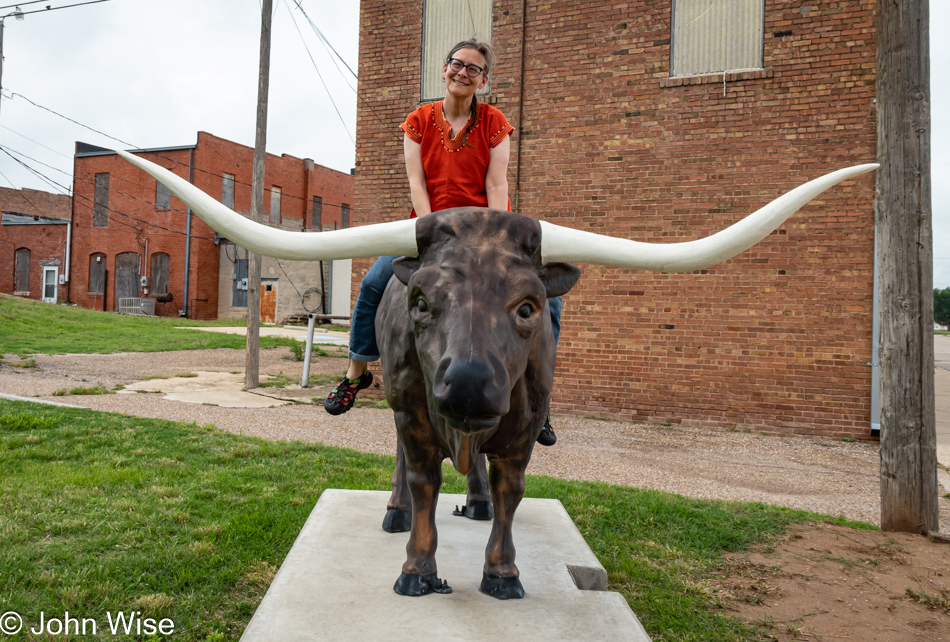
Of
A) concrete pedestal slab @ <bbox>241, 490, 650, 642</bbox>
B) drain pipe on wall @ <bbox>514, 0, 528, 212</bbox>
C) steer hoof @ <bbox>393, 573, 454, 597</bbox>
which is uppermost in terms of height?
drain pipe on wall @ <bbox>514, 0, 528, 212</bbox>

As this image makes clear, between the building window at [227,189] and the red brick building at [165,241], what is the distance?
47 millimetres

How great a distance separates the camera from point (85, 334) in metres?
17.7

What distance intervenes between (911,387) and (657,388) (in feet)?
15.2

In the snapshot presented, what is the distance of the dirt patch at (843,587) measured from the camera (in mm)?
3100

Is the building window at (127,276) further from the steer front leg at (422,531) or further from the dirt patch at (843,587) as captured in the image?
the dirt patch at (843,587)

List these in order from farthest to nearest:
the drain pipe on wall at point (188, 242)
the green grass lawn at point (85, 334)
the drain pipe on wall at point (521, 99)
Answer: the drain pipe on wall at point (188, 242) < the green grass lawn at point (85, 334) < the drain pipe on wall at point (521, 99)

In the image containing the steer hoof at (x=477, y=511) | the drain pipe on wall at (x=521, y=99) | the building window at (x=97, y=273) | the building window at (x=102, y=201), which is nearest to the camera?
the steer hoof at (x=477, y=511)

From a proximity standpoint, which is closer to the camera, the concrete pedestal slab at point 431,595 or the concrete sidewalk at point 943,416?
the concrete pedestal slab at point 431,595

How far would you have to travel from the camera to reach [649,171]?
8.94 meters

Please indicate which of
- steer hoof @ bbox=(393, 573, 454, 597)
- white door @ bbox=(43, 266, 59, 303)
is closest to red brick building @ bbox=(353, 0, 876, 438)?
steer hoof @ bbox=(393, 573, 454, 597)

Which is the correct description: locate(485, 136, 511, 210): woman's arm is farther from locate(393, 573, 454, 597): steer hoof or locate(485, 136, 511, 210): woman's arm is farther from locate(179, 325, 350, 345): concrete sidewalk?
locate(179, 325, 350, 345): concrete sidewalk

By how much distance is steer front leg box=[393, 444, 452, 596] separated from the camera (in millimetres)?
2670

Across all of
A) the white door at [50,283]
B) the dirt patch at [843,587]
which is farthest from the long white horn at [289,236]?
the white door at [50,283]

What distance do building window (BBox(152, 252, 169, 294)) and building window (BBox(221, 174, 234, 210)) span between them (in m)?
3.76
